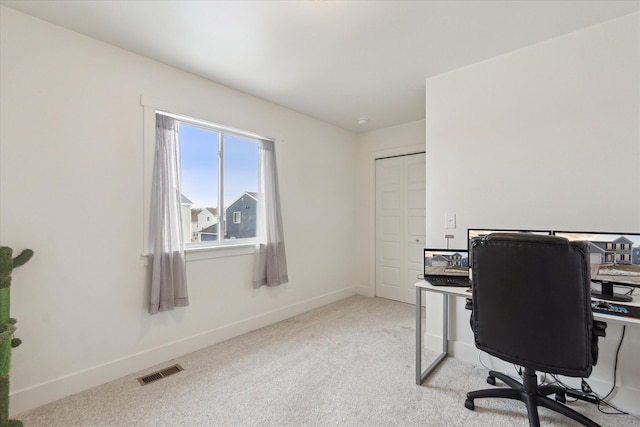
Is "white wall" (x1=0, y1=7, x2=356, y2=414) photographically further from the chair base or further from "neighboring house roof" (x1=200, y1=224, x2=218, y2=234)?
the chair base

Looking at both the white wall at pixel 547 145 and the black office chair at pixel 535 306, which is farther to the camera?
the white wall at pixel 547 145

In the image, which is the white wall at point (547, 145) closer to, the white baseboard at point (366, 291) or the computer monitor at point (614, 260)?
Result: the computer monitor at point (614, 260)

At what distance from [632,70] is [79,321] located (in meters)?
4.10

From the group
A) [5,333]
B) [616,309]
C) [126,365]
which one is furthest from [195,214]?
[616,309]

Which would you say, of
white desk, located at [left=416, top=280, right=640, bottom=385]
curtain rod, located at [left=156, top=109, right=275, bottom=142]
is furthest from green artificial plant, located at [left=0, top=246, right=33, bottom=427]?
white desk, located at [left=416, top=280, right=640, bottom=385]

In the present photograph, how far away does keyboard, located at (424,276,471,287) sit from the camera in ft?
7.13

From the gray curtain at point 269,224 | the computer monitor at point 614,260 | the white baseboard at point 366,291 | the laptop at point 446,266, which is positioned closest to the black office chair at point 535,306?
the computer monitor at point 614,260

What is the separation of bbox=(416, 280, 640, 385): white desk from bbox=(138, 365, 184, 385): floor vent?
6.12 feet

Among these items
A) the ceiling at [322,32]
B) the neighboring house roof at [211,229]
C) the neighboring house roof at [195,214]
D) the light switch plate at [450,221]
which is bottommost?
the neighboring house roof at [211,229]

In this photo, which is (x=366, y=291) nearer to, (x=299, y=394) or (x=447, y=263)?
(x=447, y=263)

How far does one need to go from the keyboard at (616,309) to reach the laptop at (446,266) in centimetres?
73

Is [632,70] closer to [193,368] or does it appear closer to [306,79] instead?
[306,79]

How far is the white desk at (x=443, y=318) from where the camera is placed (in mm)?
1514

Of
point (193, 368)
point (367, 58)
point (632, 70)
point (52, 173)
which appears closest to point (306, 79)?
point (367, 58)
